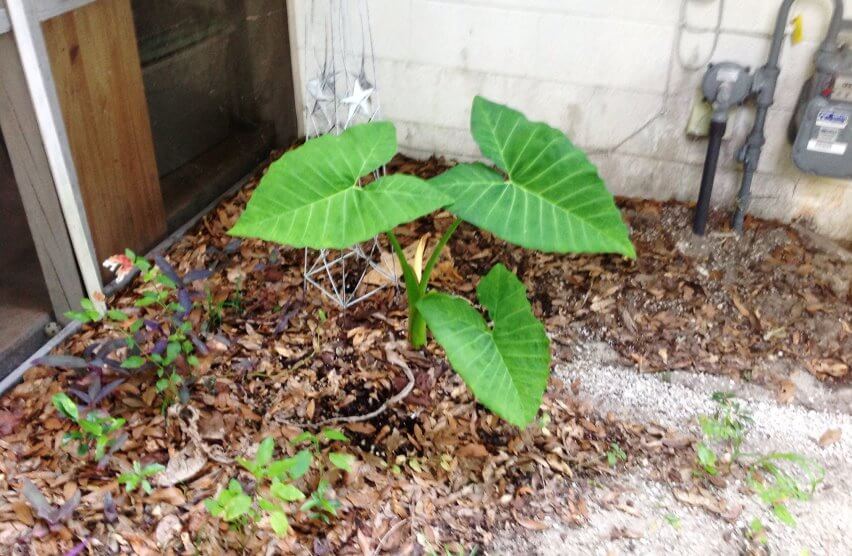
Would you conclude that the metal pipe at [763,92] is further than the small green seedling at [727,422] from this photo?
Yes

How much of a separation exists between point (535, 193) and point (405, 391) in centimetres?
67

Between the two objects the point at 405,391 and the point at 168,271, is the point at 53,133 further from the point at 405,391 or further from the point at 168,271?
the point at 405,391

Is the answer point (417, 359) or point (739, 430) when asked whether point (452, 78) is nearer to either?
point (417, 359)

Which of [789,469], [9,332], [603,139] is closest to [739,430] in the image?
[789,469]

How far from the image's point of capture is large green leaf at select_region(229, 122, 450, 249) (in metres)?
1.67

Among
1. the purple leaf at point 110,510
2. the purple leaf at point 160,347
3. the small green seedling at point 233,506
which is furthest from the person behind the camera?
the purple leaf at point 160,347

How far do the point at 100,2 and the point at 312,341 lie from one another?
1.13 m

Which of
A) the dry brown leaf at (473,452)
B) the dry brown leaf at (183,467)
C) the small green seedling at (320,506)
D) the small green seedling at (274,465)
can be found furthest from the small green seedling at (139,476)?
the dry brown leaf at (473,452)

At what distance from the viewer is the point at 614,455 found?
193 cm

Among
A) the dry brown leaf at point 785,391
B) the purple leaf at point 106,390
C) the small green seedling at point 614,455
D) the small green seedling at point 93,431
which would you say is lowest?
the small green seedling at point 614,455

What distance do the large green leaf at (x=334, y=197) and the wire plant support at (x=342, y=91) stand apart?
398mm

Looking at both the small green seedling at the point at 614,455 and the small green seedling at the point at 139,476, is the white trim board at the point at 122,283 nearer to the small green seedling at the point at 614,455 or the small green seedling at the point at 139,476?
the small green seedling at the point at 139,476

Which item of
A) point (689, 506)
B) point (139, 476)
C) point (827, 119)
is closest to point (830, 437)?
point (689, 506)

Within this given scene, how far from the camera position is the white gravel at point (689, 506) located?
1718 millimetres
